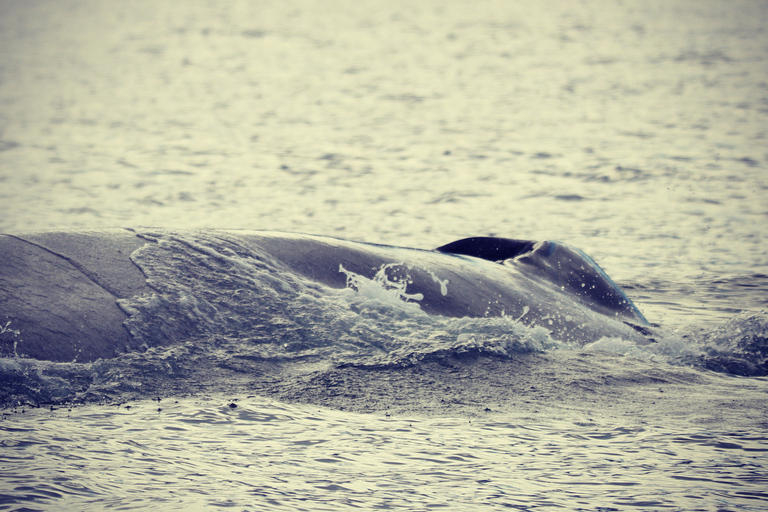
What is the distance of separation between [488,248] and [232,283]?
7.84ft

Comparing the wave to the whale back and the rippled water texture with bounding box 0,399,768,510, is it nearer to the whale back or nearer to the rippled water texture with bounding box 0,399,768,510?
the rippled water texture with bounding box 0,399,768,510

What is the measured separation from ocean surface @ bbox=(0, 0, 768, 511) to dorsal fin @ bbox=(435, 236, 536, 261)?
3.88 feet

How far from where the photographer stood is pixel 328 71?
62.3 ft

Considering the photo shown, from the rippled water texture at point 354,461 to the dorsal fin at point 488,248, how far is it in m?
2.74

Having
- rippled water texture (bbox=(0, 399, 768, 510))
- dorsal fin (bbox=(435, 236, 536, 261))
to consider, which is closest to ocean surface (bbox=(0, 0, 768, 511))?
rippled water texture (bbox=(0, 399, 768, 510))

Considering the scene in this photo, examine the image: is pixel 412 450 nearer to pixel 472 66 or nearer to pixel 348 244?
pixel 348 244

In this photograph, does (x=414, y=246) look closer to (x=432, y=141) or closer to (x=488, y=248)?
(x=488, y=248)

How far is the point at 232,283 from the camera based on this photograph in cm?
471

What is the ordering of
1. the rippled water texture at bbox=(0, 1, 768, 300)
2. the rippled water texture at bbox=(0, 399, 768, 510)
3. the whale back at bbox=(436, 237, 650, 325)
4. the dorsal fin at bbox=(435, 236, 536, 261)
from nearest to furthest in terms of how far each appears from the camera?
the rippled water texture at bbox=(0, 399, 768, 510), the whale back at bbox=(436, 237, 650, 325), the dorsal fin at bbox=(435, 236, 536, 261), the rippled water texture at bbox=(0, 1, 768, 300)

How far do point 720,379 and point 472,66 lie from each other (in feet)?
49.9

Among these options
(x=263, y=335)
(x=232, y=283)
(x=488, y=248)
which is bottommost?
(x=263, y=335)

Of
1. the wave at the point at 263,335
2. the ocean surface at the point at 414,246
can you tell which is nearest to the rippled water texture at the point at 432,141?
the ocean surface at the point at 414,246

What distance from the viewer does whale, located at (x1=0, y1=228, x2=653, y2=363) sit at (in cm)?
413

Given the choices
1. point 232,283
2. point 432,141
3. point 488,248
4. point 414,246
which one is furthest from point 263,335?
point 432,141
